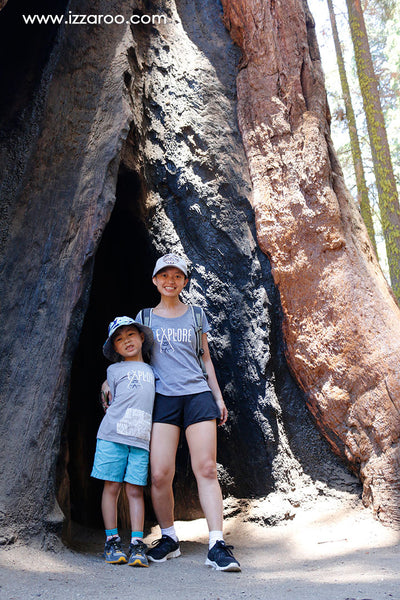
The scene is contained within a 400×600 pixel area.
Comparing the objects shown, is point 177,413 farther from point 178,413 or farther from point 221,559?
point 221,559

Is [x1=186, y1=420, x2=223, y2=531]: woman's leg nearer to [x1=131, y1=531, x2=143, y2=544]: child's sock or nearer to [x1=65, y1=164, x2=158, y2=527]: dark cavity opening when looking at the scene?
[x1=131, y1=531, x2=143, y2=544]: child's sock

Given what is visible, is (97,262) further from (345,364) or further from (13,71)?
(345,364)

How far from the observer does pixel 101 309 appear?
237 inches

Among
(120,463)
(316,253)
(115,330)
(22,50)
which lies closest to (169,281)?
(115,330)

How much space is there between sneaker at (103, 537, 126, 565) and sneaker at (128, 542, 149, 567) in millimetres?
90

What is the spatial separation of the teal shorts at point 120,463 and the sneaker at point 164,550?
40 cm

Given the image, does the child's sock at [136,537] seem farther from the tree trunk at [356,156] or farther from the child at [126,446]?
the tree trunk at [356,156]

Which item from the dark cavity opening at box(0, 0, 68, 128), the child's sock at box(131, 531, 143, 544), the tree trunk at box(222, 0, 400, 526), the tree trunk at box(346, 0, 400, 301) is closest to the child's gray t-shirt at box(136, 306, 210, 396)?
the child's sock at box(131, 531, 143, 544)

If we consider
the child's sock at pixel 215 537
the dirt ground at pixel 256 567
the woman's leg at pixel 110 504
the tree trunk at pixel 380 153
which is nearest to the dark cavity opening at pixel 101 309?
the dirt ground at pixel 256 567

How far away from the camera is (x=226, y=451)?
4723 mm

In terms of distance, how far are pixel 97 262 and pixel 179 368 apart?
104 inches

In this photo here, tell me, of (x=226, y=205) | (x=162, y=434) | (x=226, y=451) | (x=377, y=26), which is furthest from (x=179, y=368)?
(x=377, y=26)

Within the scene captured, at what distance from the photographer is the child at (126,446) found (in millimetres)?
3275

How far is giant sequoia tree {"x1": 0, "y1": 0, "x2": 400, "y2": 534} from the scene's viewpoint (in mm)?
4062
